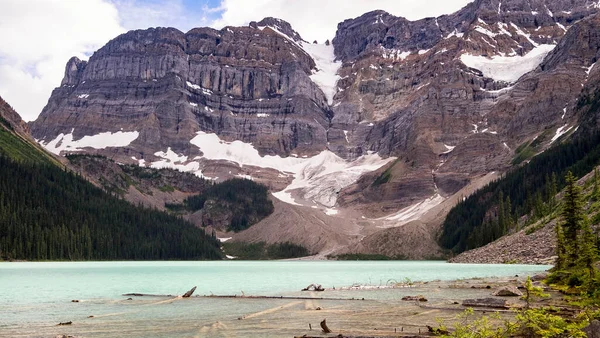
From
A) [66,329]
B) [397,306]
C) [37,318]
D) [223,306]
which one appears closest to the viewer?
[66,329]

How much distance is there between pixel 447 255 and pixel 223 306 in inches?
5806

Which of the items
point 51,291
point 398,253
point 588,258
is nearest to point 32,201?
point 398,253

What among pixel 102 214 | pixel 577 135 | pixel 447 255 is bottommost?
pixel 447 255

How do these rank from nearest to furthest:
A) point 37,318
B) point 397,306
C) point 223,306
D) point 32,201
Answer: point 37,318 → point 397,306 → point 223,306 → point 32,201

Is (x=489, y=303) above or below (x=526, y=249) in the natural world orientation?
below

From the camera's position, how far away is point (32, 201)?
171 metres

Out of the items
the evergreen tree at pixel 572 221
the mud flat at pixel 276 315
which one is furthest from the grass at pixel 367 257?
the mud flat at pixel 276 315

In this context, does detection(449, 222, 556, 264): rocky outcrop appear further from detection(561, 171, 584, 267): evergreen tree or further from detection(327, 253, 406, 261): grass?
detection(327, 253, 406, 261): grass

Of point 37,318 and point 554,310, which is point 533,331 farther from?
point 37,318

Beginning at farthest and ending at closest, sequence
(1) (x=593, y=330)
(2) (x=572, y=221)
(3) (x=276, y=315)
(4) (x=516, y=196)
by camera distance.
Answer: (4) (x=516, y=196) → (2) (x=572, y=221) → (3) (x=276, y=315) → (1) (x=593, y=330)

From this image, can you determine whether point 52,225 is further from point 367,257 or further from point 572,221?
point 572,221

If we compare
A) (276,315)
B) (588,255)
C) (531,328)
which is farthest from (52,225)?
(531,328)

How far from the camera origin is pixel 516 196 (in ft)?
596

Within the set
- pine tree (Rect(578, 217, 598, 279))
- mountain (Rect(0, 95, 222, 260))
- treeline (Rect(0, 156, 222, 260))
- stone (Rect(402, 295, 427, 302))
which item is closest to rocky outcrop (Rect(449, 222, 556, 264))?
pine tree (Rect(578, 217, 598, 279))
